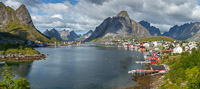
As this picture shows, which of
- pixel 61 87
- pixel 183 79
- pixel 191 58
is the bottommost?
pixel 61 87

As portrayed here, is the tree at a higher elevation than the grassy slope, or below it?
higher

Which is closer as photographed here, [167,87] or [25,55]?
[167,87]

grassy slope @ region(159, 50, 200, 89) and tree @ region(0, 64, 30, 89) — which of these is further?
grassy slope @ region(159, 50, 200, 89)

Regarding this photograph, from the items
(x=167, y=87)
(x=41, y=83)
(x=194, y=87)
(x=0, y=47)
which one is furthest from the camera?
(x=0, y=47)

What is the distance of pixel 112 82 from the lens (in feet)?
178

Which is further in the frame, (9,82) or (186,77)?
(186,77)

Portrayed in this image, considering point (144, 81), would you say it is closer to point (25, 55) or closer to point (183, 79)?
point (183, 79)

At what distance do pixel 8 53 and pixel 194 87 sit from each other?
114 metres

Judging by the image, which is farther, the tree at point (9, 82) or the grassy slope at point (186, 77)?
the grassy slope at point (186, 77)

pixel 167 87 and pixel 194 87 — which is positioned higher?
pixel 194 87

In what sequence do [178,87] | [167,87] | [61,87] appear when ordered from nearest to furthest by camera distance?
[178,87] → [167,87] → [61,87]

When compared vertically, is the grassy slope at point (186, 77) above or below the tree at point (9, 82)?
below

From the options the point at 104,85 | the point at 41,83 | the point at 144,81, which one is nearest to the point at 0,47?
the point at 41,83

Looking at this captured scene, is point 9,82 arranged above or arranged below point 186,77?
above
